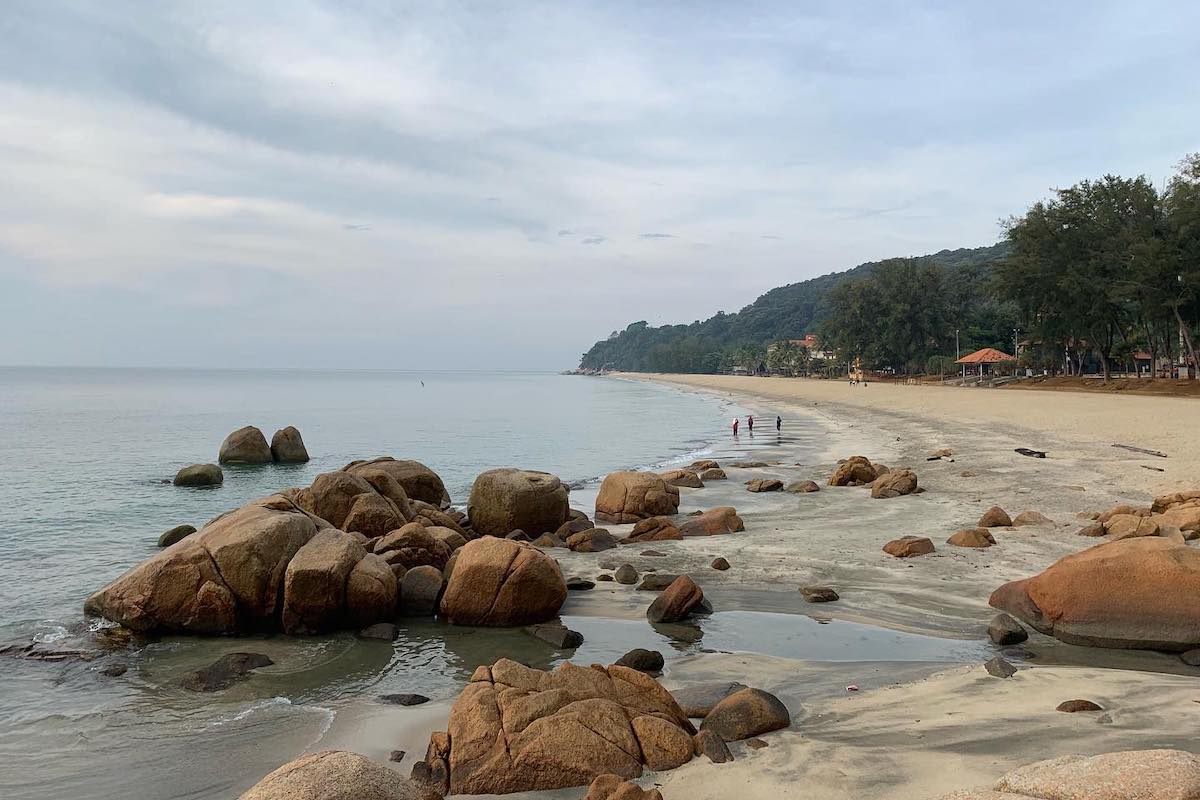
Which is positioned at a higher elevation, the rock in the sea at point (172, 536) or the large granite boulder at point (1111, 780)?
the large granite boulder at point (1111, 780)

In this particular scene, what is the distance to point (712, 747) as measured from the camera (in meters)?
6.52

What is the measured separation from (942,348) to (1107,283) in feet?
179

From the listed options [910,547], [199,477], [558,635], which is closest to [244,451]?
[199,477]

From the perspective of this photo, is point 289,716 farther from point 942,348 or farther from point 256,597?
point 942,348

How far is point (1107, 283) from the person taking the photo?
197ft

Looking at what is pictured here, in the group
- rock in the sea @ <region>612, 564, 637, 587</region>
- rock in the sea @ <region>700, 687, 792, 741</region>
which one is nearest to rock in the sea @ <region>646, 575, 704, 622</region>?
rock in the sea @ <region>612, 564, 637, 587</region>

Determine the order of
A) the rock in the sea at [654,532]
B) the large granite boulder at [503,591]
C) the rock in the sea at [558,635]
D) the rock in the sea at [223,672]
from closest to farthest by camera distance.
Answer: the rock in the sea at [223,672] → the rock in the sea at [558,635] → the large granite boulder at [503,591] → the rock in the sea at [654,532]

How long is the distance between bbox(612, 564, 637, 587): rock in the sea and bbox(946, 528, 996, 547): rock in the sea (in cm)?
584

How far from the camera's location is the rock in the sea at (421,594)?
38.3 ft

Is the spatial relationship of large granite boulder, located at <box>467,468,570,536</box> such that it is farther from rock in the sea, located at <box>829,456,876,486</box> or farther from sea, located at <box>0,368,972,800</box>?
rock in the sea, located at <box>829,456,876,486</box>

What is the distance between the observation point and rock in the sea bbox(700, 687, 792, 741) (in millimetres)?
6891

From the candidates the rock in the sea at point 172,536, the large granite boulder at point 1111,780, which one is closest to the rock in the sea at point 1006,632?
the large granite boulder at point 1111,780

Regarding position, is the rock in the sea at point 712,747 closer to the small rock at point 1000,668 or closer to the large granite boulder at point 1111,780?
the large granite boulder at point 1111,780

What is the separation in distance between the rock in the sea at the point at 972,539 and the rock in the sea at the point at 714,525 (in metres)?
4.26
